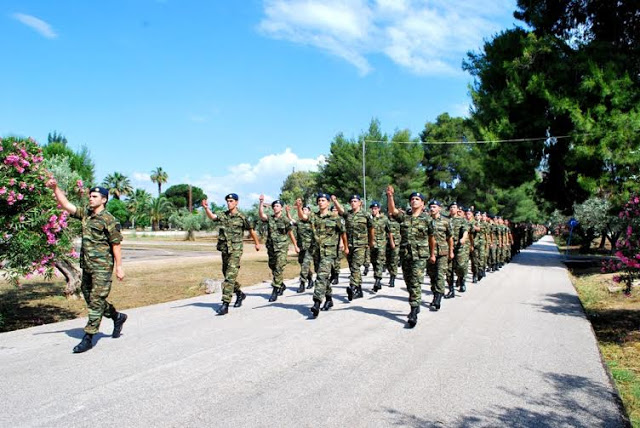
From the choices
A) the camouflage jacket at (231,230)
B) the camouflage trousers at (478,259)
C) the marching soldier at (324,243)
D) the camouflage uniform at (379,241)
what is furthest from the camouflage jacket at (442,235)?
the camouflage trousers at (478,259)

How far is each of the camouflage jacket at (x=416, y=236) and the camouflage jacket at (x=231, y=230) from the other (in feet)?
9.39

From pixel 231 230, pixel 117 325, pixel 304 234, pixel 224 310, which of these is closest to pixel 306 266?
pixel 304 234

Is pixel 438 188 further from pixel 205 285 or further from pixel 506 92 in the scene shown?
pixel 205 285

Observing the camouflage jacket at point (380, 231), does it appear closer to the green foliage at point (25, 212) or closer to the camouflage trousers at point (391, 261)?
the camouflage trousers at point (391, 261)

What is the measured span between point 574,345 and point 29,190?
7.93 m

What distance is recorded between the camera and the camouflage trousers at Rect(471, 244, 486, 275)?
13602mm

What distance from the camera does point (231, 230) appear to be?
851 centimetres

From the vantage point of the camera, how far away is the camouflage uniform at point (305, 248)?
38.2 feet

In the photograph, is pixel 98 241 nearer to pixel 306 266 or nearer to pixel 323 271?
pixel 323 271

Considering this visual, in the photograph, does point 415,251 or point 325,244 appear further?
point 325,244

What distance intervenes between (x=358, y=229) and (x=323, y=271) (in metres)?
3.09

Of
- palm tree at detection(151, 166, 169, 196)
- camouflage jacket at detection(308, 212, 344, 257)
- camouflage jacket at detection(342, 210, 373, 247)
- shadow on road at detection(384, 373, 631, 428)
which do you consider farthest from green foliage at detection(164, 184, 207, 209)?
shadow on road at detection(384, 373, 631, 428)

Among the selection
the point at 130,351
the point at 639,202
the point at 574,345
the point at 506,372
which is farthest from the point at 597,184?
→ the point at 130,351

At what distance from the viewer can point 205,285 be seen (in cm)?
1188
